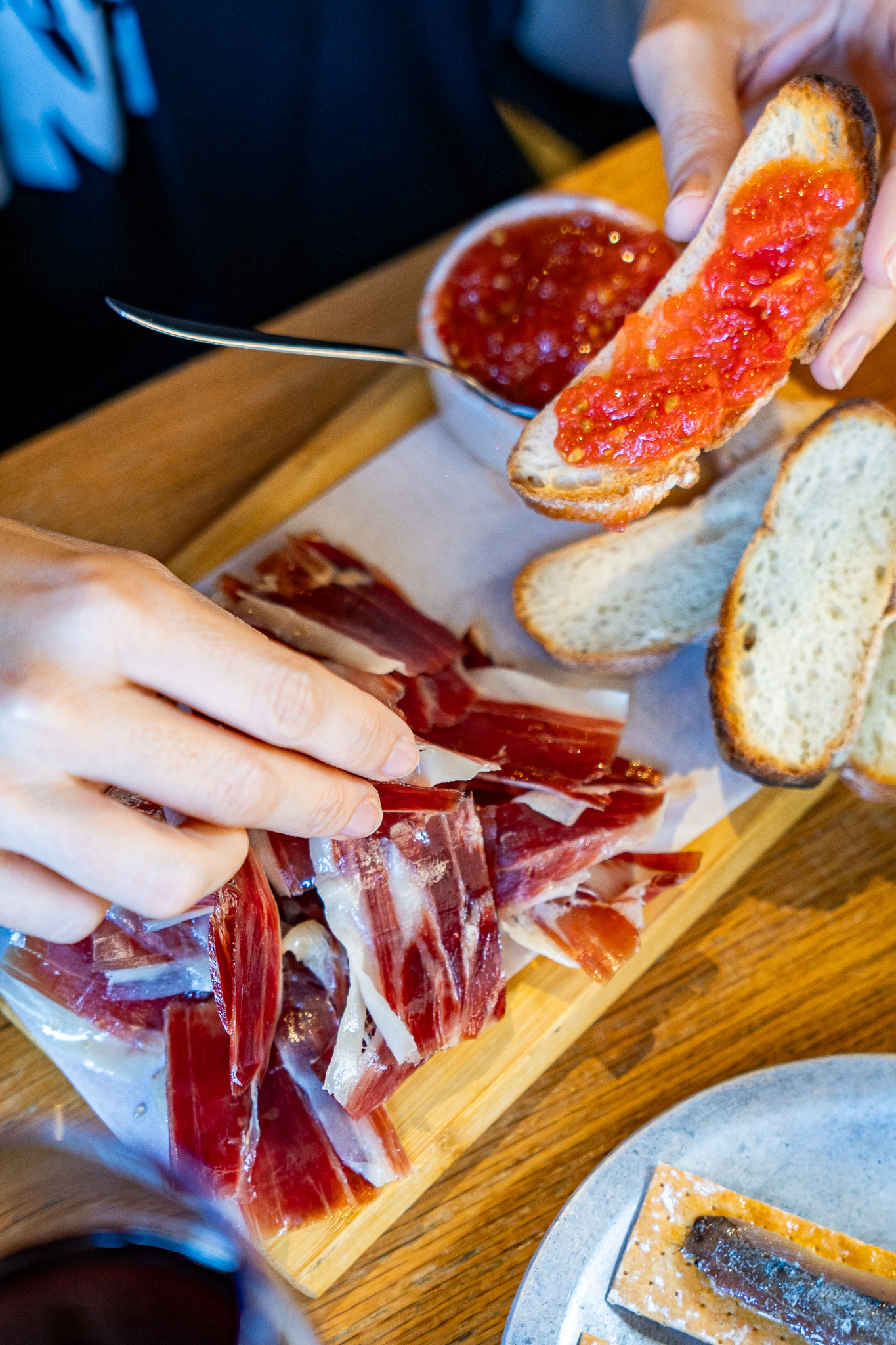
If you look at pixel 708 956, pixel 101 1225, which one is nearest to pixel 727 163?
pixel 708 956

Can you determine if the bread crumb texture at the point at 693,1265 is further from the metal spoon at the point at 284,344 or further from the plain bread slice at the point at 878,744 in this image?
the metal spoon at the point at 284,344

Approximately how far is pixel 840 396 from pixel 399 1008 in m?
1.69

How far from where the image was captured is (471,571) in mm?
2020

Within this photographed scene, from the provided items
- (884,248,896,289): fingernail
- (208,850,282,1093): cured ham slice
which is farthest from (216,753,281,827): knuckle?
(884,248,896,289): fingernail

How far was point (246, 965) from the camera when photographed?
143 cm

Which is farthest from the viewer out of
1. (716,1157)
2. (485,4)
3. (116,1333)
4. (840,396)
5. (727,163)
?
(485,4)

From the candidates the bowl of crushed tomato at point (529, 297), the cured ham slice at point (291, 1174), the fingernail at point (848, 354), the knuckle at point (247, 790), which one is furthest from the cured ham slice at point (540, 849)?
the fingernail at point (848, 354)

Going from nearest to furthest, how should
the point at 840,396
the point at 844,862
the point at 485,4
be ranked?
the point at 844,862 → the point at 840,396 → the point at 485,4

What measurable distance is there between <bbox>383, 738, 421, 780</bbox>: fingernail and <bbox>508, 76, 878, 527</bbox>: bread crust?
1.92 feet

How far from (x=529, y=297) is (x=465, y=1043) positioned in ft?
4.71

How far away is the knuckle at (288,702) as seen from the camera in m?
1.09

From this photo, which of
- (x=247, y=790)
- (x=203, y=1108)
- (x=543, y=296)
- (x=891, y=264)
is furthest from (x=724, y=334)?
(x=203, y=1108)

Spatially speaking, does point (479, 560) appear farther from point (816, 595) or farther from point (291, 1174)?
point (291, 1174)

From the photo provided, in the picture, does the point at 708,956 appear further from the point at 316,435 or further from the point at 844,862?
the point at 316,435
